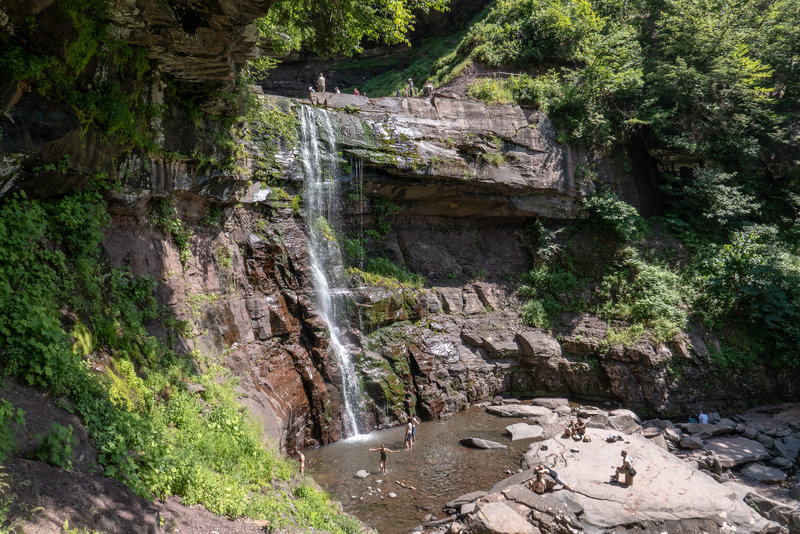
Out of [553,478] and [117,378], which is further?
[553,478]

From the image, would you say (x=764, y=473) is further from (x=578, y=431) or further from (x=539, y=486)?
(x=539, y=486)

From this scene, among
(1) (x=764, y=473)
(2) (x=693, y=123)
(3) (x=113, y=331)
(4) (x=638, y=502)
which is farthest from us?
(2) (x=693, y=123)

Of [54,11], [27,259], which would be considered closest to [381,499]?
[27,259]

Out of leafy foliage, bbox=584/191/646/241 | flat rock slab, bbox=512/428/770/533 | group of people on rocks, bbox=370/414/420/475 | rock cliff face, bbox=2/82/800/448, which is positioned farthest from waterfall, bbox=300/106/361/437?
leafy foliage, bbox=584/191/646/241

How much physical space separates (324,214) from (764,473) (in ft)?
50.7

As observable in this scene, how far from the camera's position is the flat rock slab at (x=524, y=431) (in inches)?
533

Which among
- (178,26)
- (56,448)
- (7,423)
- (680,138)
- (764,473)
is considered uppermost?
(680,138)

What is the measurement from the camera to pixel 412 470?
Answer: 11180 mm

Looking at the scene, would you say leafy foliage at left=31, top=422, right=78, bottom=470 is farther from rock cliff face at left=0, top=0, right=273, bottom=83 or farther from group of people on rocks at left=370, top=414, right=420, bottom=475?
group of people on rocks at left=370, top=414, right=420, bottom=475

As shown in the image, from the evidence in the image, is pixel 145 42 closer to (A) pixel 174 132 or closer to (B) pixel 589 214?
(A) pixel 174 132

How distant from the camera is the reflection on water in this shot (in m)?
9.48

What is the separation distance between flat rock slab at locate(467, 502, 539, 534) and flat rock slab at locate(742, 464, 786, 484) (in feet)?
26.9

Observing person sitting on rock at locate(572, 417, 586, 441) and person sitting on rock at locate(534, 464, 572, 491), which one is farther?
person sitting on rock at locate(572, 417, 586, 441)

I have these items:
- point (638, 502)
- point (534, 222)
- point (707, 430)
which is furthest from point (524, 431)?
point (534, 222)
